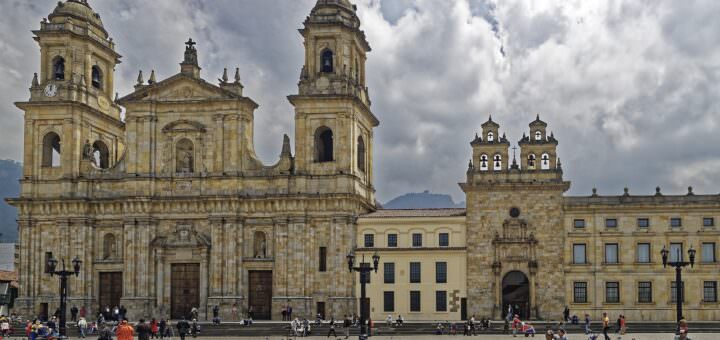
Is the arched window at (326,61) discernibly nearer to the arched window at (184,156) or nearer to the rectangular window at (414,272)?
the arched window at (184,156)

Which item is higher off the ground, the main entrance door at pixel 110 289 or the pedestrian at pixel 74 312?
the main entrance door at pixel 110 289

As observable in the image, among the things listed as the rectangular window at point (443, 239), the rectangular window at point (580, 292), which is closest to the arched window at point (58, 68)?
the rectangular window at point (443, 239)

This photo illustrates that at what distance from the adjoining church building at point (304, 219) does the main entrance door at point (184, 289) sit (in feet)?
0.32

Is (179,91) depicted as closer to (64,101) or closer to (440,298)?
(64,101)

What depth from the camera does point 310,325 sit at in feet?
218

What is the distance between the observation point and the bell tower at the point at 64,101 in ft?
252

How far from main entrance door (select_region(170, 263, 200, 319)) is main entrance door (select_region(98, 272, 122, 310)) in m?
3.99

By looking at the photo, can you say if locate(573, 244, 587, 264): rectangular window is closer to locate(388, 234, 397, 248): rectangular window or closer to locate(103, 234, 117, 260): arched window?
locate(388, 234, 397, 248): rectangular window

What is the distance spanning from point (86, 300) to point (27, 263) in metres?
5.10

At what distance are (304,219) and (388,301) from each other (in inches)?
310

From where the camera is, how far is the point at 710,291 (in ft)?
228

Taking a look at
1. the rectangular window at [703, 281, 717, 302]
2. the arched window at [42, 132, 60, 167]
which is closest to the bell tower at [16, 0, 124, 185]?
the arched window at [42, 132, 60, 167]

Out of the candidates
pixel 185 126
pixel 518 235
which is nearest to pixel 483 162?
pixel 518 235

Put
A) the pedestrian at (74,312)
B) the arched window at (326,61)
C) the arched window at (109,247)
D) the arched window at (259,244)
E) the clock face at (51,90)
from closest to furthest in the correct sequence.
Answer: the pedestrian at (74,312)
the arched window at (259,244)
the arched window at (326,61)
the arched window at (109,247)
the clock face at (51,90)
